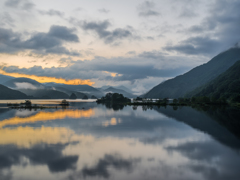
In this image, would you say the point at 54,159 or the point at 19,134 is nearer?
the point at 54,159

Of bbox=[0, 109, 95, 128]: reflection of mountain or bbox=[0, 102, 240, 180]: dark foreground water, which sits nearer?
bbox=[0, 102, 240, 180]: dark foreground water

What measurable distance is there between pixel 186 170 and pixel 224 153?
884 centimetres

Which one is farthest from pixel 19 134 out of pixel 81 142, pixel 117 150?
pixel 117 150

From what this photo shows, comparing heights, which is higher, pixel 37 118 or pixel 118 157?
pixel 37 118

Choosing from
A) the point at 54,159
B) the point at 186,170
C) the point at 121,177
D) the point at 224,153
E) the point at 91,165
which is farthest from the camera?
the point at 224,153

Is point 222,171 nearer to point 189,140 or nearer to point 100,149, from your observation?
point 189,140

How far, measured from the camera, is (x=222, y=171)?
707 inches

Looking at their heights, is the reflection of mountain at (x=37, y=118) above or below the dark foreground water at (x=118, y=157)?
above

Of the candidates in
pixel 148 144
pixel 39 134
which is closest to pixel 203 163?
→ pixel 148 144

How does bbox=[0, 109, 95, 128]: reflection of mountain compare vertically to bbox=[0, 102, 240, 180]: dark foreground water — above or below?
above

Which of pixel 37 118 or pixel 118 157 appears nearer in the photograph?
pixel 118 157

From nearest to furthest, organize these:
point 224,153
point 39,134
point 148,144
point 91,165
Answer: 1. point 91,165
2. point 224,153
3. point 148,144
4. point 39,134

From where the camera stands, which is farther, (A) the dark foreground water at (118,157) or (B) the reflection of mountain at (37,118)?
(B) the reflection of mountain at (37,118)

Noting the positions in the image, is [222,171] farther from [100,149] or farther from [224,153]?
[100,149]
